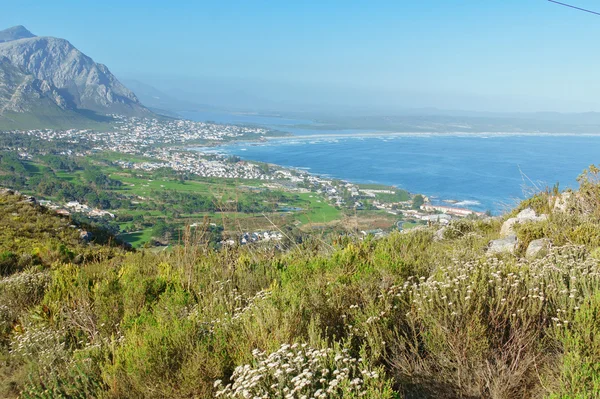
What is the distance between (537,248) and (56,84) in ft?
375

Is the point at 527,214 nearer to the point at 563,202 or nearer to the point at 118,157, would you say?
the point at 563,202

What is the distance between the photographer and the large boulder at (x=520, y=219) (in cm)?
683

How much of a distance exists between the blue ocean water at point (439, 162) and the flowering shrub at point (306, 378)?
26.3 ft

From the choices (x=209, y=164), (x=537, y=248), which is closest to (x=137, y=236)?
(x=537, y=248)

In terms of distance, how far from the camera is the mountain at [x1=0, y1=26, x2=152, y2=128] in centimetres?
7225

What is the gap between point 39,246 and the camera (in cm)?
964

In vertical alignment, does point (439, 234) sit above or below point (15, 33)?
below

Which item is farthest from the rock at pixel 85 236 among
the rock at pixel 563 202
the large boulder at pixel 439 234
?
the rock at pixel 563 202

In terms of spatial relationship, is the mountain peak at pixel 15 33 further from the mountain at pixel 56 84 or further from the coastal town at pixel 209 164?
the coastal town at pixel 209 164

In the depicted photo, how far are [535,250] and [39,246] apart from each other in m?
9.96

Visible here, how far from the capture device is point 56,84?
98.5m

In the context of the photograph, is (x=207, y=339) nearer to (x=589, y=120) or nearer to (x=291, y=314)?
(x=291, y=314)

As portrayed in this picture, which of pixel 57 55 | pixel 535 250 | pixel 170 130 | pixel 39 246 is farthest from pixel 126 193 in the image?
pixel 57 55

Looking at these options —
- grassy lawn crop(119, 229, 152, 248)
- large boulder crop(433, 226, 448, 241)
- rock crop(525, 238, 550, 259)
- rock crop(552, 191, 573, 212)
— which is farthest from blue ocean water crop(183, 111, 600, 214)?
grassy lawn crop(119, 229, 152, 248)
